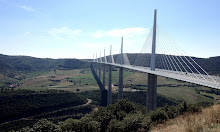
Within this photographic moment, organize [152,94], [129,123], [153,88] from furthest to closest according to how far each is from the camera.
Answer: [152,94]
[153,88]
[129,123]

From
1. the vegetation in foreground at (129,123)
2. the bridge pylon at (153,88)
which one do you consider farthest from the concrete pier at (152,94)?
the vegetation in foreground at (129,123)

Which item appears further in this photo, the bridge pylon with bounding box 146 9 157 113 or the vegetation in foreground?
the bridge pylon with bounding box 146 9 157 113

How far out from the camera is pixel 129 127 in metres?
14.8

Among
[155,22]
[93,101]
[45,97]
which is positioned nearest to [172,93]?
[93,101]

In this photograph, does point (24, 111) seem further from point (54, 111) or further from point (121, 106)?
point (121, 106)

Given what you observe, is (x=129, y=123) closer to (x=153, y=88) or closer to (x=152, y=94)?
(x=153, y=88)

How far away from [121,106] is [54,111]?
39574 millimetres


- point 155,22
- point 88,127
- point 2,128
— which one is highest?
point 155,22

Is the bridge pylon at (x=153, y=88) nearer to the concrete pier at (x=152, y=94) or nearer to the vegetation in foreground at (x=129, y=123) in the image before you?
the concrete pier at (x=152, y=94)

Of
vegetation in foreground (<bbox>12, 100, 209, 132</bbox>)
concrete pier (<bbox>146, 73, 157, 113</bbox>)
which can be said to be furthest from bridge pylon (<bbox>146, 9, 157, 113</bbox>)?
vegetation in foreground (<bbox>12, 100, 209, 132</bbox>)

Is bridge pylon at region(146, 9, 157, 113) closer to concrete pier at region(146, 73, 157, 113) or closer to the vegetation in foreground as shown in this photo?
concrete pier at region(146, 73, 157, 113)

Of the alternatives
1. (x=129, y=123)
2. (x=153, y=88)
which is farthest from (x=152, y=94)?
(x=129, y=123)

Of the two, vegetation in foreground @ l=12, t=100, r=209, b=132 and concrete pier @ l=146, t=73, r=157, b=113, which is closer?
→ vegetation in foreground @ l=12, t=100, r=209, b=132

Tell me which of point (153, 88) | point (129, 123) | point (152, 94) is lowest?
point (129, 123)
